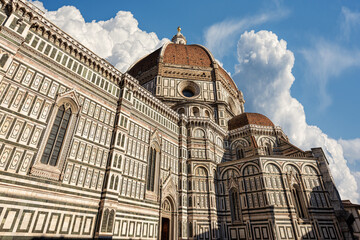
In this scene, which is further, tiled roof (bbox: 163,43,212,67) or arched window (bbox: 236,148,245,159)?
tiled roof (bbox: 163,43,212,67)

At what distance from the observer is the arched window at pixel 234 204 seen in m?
23.1

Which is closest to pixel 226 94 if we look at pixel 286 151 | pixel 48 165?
pixel 286 151

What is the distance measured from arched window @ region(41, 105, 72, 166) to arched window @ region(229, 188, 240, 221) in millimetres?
18466

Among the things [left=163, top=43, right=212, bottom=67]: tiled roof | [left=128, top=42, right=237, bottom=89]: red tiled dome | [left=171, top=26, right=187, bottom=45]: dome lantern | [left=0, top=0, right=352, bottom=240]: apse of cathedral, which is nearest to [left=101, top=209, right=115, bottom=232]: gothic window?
[left=0, top=0, right=352, bottom=240]: apse of cathedral

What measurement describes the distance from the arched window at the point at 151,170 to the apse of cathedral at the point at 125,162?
0.11 meters

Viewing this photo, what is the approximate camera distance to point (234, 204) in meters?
23.8

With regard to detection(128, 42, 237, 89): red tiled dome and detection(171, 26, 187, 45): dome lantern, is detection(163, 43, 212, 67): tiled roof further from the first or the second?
detection(171, 26, 187, 45): dome lantern

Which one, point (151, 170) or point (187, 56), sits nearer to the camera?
point (151, 170)

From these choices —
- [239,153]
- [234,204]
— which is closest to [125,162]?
[234,204]

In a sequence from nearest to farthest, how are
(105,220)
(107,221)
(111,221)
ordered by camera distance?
1. (105,220)
2. (107,221)
3. (111,221)

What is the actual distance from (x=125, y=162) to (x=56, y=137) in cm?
587

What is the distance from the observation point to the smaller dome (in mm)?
31203

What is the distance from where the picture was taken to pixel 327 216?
21.1 meters

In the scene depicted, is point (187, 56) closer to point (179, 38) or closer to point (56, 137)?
point (179, 38)
